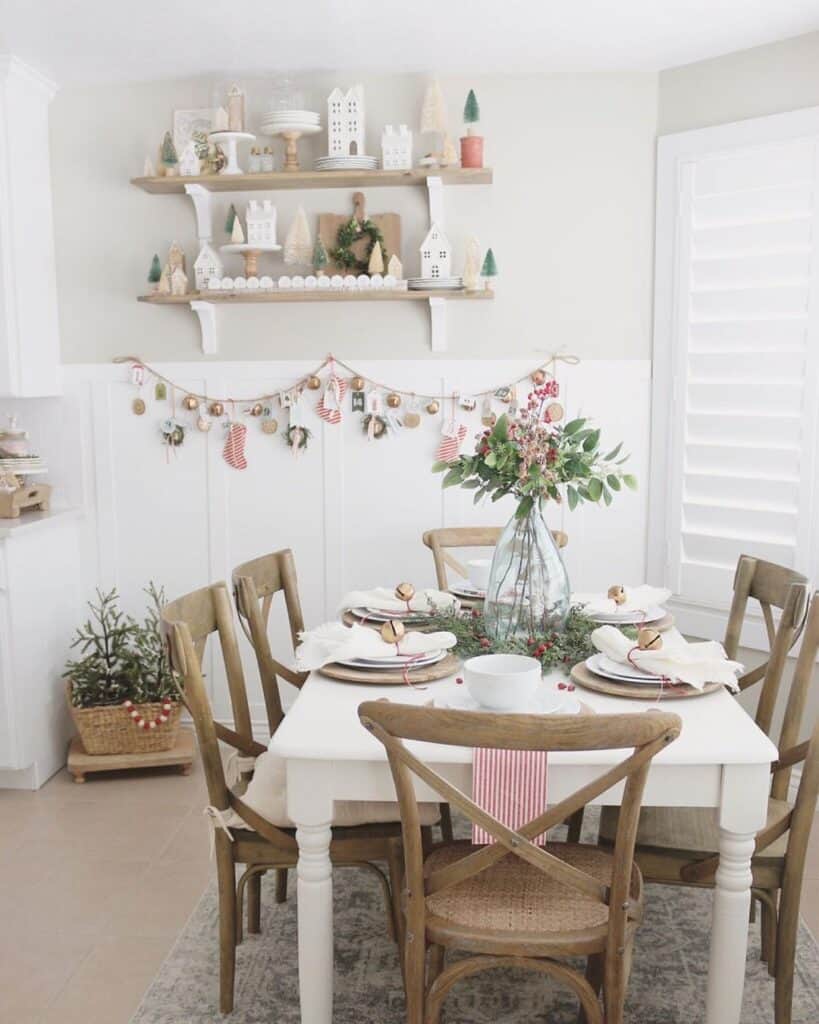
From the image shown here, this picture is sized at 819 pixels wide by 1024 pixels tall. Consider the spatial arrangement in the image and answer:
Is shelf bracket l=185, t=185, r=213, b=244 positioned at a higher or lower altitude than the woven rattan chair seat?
higher

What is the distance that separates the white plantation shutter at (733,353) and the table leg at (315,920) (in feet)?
6.83

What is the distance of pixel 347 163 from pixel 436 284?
1.66 ft

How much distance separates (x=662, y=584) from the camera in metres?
3.79

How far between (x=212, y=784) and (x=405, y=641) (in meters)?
0.52

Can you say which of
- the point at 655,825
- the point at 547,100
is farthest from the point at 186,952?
the point at 547,100

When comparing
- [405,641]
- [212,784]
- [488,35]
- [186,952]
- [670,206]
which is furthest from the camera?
[670,206]

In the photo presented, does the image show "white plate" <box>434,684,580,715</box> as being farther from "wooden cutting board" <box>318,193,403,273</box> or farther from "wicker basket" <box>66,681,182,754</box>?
"wooden cutting board" <box>318,193,403,273</box>

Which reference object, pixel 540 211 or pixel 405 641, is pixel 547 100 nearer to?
pixel 540 211

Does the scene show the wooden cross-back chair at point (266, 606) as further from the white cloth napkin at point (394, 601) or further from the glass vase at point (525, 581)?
the glass vase at point (525, 581)

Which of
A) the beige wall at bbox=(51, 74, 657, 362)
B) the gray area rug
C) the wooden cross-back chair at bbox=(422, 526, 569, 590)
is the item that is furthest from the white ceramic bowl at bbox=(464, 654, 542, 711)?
the beige wall at bbox=(51, 74, 657, 362)

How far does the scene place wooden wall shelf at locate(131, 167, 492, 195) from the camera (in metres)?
3.52

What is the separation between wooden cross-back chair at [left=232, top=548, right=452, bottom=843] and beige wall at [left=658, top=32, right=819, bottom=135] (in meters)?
2.08

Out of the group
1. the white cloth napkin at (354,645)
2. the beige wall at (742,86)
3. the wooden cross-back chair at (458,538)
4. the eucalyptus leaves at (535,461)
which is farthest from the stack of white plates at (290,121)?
the white cloth napkin at (354,645)

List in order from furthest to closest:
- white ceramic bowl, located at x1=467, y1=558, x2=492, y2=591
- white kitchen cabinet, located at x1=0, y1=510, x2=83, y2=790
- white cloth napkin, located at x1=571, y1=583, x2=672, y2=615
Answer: white kitchen cabinet, located at x1=0, y1=510, x2=83, y2=790
white ceramic bowl, located at x1=467, y1=558, x2=492, y2=591
white cloth napkin, located at x1=571, y1=583, x2=672, y2=615
